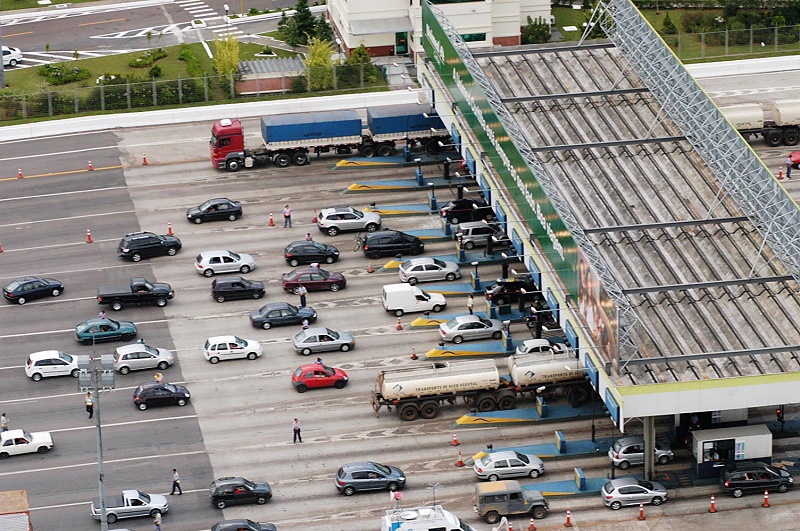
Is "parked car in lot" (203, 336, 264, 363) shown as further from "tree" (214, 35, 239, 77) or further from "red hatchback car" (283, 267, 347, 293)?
"tree" (214, 35, 239, 77)

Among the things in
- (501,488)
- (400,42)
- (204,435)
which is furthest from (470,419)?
(400,42)

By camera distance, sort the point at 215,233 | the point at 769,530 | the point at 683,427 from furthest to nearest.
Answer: the point at 215,233 → the point at 683,427 → the point at 769,530

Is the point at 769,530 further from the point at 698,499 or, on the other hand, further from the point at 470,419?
the point at 470,419

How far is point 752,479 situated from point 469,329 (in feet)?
72.2

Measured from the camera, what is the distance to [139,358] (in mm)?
108000

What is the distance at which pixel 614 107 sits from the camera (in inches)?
4769

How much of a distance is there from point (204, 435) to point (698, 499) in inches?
1100

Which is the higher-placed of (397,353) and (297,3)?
(297,3)

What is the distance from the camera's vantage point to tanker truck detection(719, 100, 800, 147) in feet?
445

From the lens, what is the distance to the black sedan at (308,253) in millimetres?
120625

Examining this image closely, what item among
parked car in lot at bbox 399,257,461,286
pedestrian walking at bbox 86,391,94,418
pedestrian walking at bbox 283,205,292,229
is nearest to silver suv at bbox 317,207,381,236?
pedestrian walking at bbox 283,205,292,229

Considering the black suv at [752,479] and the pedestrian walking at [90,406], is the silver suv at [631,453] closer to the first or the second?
the black suv at [752,479]

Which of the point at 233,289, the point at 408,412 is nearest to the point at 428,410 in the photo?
the point at 408,412

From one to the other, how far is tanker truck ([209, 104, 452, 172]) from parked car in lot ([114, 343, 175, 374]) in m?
28.8
